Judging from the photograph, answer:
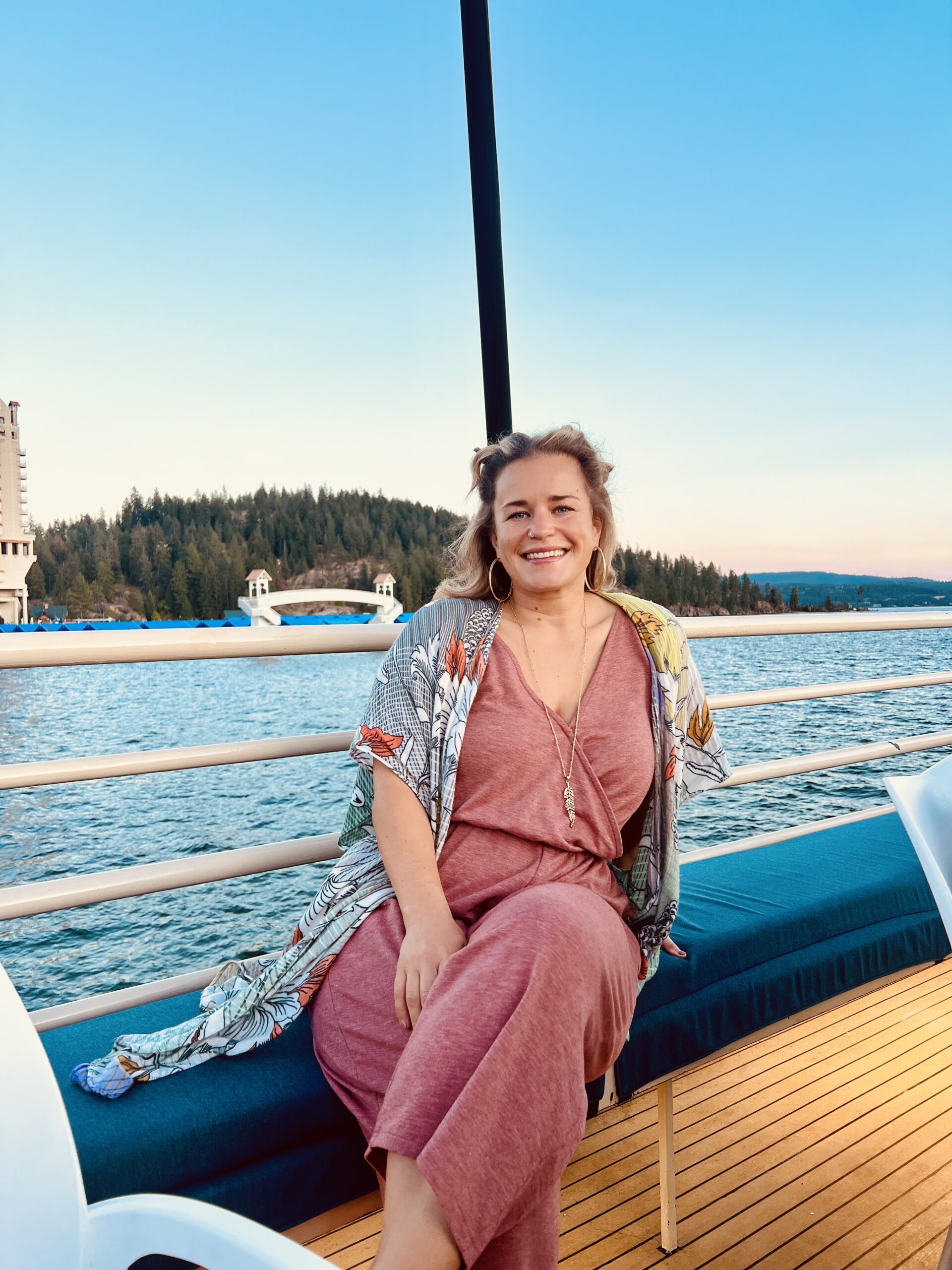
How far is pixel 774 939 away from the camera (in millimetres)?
1613

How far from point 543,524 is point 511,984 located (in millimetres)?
720

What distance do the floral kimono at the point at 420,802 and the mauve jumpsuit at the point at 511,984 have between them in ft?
0.10

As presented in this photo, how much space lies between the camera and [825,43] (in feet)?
51.0

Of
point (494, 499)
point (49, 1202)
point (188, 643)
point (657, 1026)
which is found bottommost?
point (657, 1026)

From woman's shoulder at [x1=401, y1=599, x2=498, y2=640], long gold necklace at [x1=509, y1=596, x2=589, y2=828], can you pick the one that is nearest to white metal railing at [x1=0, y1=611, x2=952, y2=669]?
woman's shoulder at [x1=401, y1=599, x2=498, y2=640]

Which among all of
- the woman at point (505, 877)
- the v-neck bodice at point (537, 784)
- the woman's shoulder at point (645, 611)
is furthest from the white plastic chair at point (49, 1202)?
the woman's shoulder at point (645, 611)

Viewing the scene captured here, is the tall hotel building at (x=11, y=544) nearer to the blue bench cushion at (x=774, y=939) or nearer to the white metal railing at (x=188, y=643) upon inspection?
the white metal railing at (x=188, y=643)

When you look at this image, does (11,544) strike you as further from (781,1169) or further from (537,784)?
(781,1169)

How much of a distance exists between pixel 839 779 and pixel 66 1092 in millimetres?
8131

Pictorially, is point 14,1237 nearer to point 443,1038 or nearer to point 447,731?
point 443,1038

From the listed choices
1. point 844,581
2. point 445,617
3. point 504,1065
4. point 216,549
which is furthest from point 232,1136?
point 216,549

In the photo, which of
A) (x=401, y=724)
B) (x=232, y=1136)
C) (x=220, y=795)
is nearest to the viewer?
(x=232, y=1136)

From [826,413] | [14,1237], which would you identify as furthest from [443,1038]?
[826,413]

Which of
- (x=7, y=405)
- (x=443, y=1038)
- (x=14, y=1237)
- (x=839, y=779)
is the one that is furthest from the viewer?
(x=839, y=779)
